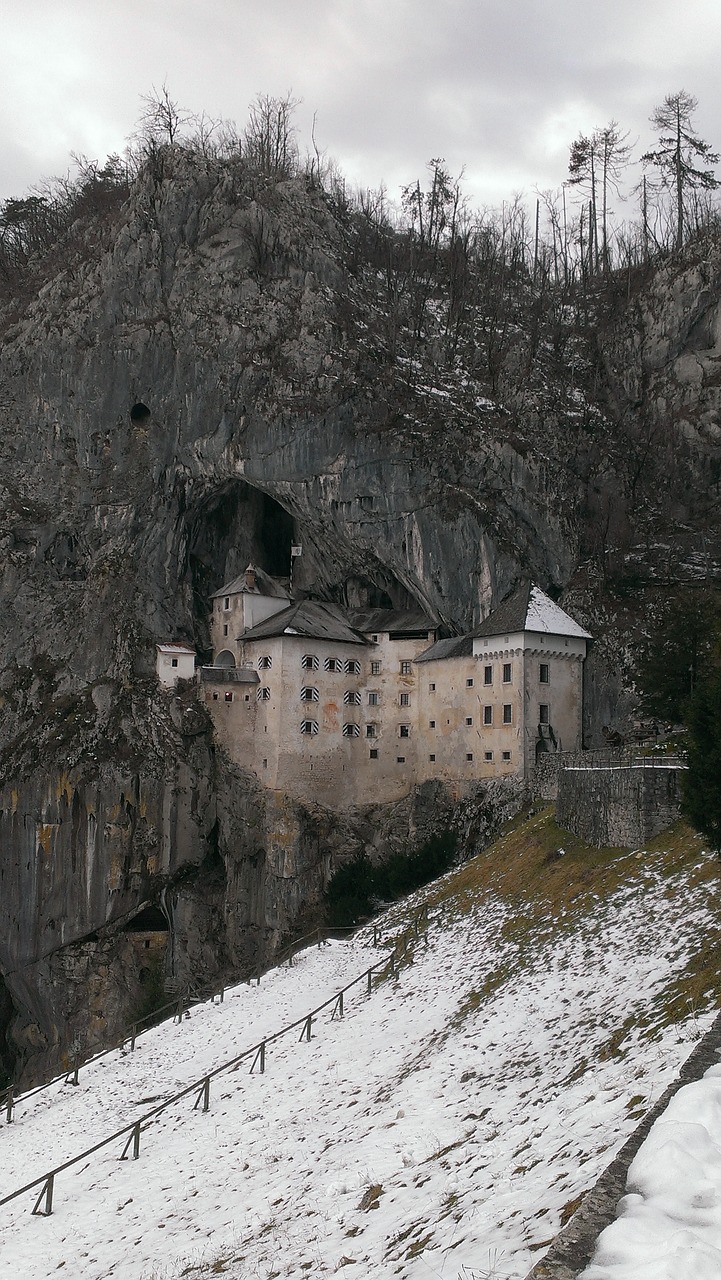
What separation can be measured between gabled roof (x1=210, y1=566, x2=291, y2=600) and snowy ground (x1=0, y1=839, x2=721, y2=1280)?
1396 inches

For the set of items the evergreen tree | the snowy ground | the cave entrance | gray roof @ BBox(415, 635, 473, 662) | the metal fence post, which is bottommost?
the metal fence post

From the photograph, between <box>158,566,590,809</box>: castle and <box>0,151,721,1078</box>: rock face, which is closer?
<box>158,566,590,809</box>: castle

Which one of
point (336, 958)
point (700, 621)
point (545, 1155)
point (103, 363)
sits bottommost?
point (336, 958)

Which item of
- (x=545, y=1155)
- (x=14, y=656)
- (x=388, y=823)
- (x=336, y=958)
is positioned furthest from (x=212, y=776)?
(x=545, y=1155)

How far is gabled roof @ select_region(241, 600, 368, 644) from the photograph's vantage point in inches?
2232

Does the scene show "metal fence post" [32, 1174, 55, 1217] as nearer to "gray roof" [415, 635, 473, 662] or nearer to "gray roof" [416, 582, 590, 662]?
"gray roof" [416, 582, 590, 662]

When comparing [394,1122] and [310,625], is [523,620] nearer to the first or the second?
[310,625]

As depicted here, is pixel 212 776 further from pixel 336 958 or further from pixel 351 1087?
pixel 351 1087

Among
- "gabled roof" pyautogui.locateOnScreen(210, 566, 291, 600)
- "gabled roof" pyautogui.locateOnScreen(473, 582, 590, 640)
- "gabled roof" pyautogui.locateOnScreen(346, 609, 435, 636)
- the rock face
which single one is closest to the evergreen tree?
"gabled roof" pyautogui.locateOnScreen(473, 582, 590, 640)

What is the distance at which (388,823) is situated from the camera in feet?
185

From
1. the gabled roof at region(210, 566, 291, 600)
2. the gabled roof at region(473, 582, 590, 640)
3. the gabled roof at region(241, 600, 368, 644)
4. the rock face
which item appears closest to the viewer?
the gabled roof at region(473, 582, 590, 640)

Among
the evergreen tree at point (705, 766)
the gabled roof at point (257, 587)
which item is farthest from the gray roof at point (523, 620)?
the evergreen tree at point (705, 766)

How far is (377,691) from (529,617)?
1092 centimetres

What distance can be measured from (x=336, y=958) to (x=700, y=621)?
2119 centimetres
